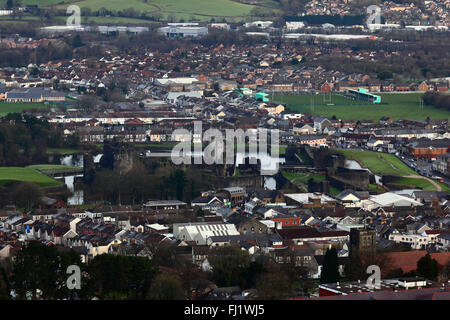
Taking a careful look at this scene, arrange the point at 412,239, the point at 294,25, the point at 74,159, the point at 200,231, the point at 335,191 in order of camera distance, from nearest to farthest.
→ 1. the point at 200,231
2. the point at 412,239
3. the point at 335,191
4. the point at 74,159
5. the point at 294,25

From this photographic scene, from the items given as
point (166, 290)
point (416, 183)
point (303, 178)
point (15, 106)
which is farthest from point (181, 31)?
point (166, 290)

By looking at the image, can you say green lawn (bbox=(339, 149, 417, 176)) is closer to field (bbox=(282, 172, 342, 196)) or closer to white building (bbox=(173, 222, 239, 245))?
field (bbox=(282, 172, 342, 196))

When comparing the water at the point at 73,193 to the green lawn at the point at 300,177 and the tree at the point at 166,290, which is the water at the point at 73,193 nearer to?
the green lawn at the point at 300,177

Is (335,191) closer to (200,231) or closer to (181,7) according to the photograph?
(200,231)

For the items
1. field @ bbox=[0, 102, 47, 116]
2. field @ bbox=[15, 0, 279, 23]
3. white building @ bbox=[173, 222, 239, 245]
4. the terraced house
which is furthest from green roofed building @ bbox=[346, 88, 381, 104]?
field @ bbox=[15, 0, 279, 23]

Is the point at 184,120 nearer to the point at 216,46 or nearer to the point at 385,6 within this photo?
the point at 216,46

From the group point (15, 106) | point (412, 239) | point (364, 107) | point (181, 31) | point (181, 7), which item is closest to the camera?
point (412, 239)
